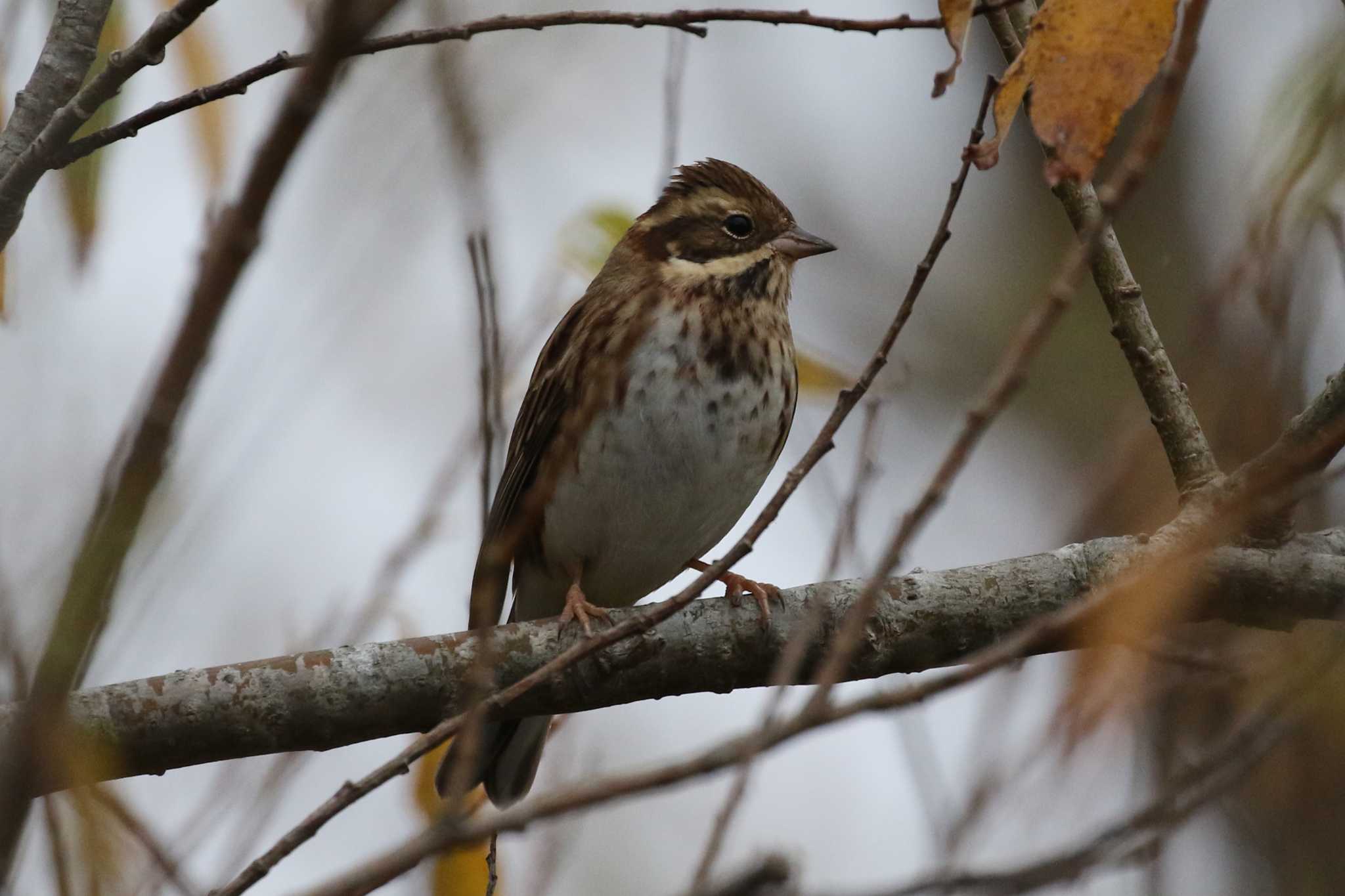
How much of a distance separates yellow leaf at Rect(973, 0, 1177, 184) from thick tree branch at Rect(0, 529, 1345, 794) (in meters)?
1.90

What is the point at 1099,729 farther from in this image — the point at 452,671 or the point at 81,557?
the point at 81,557

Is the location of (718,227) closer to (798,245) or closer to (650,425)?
(798,245)

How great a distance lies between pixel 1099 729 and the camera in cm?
328

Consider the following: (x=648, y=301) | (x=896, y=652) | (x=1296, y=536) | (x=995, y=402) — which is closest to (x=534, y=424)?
(x=648, y=301)

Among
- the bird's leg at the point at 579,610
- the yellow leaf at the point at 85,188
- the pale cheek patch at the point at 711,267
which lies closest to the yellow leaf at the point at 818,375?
the pale cheek patch at the point at 711,267

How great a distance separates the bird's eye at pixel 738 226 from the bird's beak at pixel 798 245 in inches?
4.4

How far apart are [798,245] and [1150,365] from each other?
1.73m

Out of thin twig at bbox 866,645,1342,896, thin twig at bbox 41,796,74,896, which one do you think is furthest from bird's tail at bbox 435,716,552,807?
thin twig at bbox 41,796,74,896

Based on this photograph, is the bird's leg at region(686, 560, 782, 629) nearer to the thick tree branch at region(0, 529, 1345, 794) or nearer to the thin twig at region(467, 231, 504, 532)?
the thick tree branch at region(0, 529, 1345, 794)

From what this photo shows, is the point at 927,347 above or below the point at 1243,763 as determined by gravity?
above

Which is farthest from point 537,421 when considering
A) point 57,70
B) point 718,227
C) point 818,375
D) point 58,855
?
point 58,855

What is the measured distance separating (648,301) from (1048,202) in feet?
24.1

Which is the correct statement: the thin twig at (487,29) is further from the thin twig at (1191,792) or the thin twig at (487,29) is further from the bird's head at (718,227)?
the bird's head at (718,227)

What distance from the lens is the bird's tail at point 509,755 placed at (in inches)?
218
